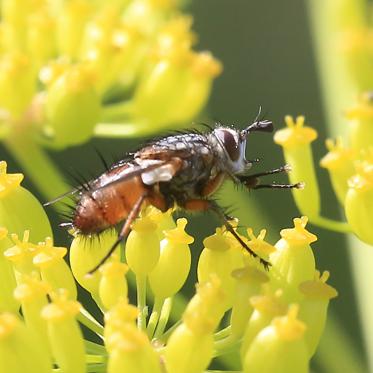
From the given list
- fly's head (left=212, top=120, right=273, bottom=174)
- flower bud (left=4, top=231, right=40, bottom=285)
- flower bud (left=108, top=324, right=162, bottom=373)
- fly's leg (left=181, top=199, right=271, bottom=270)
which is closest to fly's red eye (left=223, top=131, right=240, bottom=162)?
fly's head (left=212, top=120, right=273, bottom=174)

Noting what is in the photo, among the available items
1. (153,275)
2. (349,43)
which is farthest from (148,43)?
(153,275)

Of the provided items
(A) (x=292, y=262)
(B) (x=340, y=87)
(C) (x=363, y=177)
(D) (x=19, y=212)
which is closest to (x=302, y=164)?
(C) (x=363, y=177)

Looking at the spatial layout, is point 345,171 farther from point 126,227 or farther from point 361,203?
point 126,227

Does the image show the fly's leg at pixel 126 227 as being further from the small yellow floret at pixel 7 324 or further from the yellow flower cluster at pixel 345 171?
the yellow flower cluster at pixel 345 171

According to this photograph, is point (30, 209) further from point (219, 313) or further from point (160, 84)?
point (160, 84)

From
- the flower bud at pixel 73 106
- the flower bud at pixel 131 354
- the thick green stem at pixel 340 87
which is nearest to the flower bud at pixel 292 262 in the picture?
the flower bud at pixel 131 354

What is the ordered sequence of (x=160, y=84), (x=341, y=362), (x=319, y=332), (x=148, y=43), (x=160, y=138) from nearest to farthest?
(x=319, y=332), (x=160, y=138), (x=341, y=362), (x=160, y=84), (x=148, y=43)

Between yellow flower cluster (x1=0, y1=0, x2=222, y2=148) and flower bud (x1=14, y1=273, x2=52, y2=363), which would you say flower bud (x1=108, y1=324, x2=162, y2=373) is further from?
yellow flower cluster (x1=0, y1=0, x2=222, y2=148)
